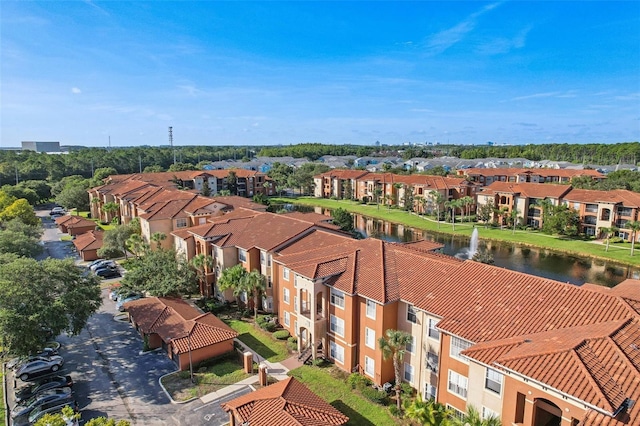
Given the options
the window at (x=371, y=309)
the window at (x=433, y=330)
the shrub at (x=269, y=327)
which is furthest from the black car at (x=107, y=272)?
the window at (x=433, y=330)

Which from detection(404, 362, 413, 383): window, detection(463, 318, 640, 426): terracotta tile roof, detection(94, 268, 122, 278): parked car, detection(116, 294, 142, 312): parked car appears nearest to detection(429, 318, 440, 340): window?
detection(404, 362, 413, 383): window

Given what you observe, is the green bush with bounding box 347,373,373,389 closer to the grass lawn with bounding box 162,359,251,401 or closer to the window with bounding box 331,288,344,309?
the window with bounding box 331,288,344,309

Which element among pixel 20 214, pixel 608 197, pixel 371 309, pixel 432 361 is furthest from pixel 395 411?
pixel 608 197

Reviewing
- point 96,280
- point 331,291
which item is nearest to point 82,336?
point 96,280

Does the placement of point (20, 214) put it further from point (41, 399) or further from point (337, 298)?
point (337, 298)

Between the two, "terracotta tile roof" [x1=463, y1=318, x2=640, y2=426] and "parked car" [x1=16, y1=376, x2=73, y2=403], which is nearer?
"terracotta tile roof" [x1=463, y1=318, x2=640, y2=426]

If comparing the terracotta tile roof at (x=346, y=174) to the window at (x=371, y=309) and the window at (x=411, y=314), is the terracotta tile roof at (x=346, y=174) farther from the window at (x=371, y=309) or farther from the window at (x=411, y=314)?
the window at (x=411, y=314)
